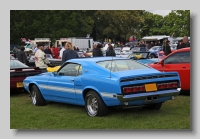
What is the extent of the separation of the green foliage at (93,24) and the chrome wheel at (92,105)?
18.2 metres

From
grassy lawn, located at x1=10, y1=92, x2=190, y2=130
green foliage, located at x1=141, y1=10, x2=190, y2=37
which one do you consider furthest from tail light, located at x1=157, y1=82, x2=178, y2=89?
green foliage, located at x1=141, y1=10, x2=190, y2=37

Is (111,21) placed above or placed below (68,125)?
above

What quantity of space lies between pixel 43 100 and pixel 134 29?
183 feet

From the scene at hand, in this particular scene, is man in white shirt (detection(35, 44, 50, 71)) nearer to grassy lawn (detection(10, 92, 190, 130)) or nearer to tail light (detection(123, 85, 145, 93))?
grassy lawn (detection(10, 92, 190, 130))

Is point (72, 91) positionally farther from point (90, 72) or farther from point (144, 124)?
point (144, 124)

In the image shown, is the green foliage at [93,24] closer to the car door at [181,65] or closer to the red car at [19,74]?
the car door at [181,65]

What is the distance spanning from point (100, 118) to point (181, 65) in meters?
4.07

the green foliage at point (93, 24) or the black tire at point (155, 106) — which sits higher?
the green foliage at point (93, 24)

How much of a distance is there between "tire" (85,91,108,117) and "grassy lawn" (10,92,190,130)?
0.12 metres

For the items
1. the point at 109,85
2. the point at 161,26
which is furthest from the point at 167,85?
the point at 161,26

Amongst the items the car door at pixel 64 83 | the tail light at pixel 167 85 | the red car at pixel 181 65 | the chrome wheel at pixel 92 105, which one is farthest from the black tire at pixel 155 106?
the red car at pixel 181 65

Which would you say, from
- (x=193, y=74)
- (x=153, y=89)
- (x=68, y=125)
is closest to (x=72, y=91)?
(x=68, y=125)

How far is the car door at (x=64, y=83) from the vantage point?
8.45 metres

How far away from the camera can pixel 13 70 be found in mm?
11695
